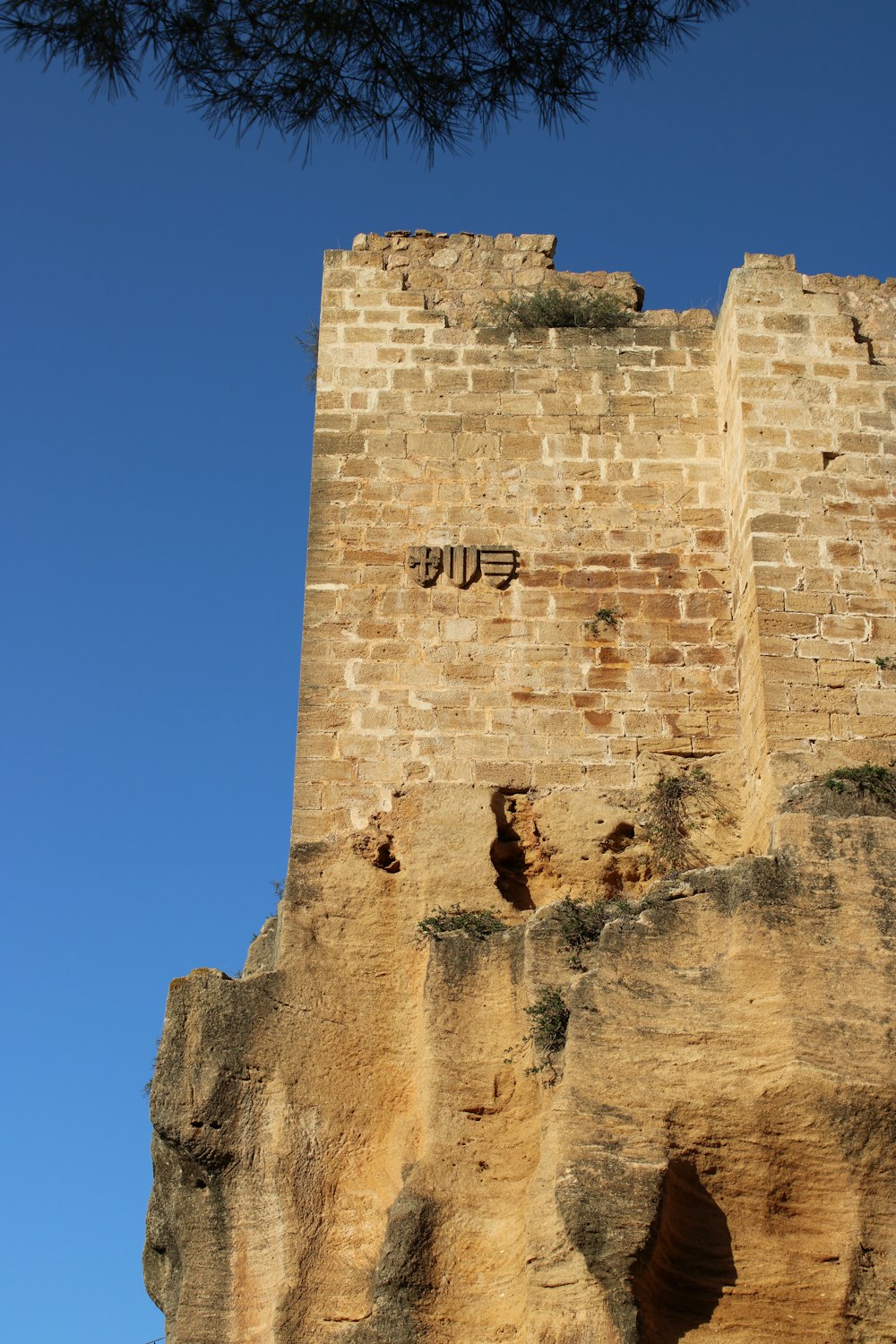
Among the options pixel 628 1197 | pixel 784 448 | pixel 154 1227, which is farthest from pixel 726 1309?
pixel 784 448

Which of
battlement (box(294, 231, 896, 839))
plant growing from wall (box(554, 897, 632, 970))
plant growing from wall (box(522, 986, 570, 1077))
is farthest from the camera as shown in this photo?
battlement (box(294, 231, 896, 839))

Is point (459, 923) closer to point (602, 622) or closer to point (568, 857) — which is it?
point (568, 857)

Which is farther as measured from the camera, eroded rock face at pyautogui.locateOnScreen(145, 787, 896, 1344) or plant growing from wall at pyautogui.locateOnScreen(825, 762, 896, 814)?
plant growing from wall at pyautogui.locateOnScreen(825, 762, 896, 814)

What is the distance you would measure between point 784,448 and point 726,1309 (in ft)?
14.0

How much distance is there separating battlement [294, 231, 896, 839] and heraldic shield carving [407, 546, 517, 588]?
0.04ft

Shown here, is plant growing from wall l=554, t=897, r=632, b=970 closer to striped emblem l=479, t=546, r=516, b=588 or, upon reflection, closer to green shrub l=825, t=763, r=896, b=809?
green shrub l=825, t=763, r=896, b=809

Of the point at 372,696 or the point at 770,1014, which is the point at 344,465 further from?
the point at 770,1014

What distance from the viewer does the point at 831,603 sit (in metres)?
8.29

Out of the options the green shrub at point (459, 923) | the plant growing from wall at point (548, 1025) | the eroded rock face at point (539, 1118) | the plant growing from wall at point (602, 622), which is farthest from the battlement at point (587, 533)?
the plant growing from wall at point (548, 1025)

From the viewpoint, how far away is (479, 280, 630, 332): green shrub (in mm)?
9391

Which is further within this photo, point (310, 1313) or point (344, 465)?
point (344, 465)

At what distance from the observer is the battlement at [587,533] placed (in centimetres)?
817

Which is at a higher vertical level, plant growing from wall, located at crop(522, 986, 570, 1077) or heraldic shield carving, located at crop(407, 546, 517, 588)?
heraldic shield carving, located at crop(407, 546, 517, 588)

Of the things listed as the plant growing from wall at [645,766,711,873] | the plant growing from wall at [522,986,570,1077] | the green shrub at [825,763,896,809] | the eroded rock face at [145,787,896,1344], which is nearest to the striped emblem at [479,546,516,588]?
the plant growing from wall at [645,766,711,873]
